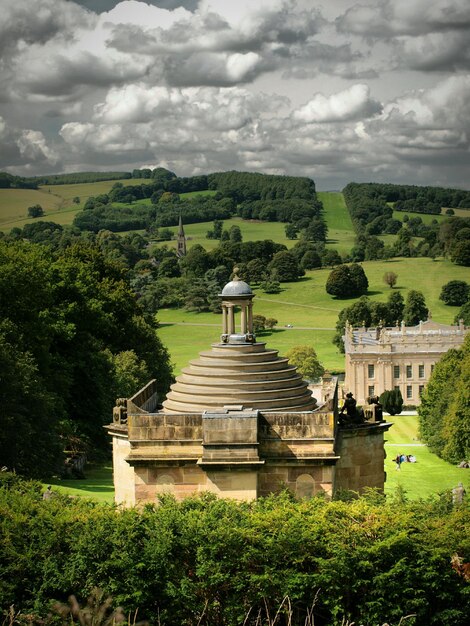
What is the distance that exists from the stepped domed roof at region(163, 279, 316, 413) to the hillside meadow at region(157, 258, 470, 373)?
93432 mm

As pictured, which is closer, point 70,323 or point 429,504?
point 429,504

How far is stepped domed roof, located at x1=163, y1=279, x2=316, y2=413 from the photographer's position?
33.0m

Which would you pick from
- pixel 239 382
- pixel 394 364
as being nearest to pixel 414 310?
pixel 394 364

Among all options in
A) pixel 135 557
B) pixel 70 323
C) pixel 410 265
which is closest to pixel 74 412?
pixel 70 323

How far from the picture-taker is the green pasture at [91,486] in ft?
136

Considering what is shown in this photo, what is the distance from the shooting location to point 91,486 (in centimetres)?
4619

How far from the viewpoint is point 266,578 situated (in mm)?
25188

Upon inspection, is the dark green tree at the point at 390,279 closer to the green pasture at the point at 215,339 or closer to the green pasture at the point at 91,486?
the green pasture at the point at 215,339

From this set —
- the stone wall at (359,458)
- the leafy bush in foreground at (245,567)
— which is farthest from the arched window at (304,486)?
the leafy bush in foreground at (245,567)

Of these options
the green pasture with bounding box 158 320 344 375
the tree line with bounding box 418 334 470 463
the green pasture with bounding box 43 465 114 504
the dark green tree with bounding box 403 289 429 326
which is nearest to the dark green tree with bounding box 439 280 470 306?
the dark green tree with bounding box 403 289 429 326

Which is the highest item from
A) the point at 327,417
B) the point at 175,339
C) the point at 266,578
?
the point at 327,417

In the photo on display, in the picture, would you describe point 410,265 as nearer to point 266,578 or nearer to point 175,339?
point 175,339

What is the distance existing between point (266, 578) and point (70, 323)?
3999 centimetres

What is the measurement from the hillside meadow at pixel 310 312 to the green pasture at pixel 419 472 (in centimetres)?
4856
